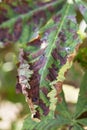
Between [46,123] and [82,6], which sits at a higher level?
[82,6]

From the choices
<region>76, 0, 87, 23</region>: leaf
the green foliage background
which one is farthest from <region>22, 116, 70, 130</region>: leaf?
<region>76, 0, 87, 23</region>: leaf

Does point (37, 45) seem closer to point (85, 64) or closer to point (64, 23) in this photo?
point (64, 23)

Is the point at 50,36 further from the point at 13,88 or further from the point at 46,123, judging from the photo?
the point at 13,88

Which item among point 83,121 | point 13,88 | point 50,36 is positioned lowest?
point 83,121

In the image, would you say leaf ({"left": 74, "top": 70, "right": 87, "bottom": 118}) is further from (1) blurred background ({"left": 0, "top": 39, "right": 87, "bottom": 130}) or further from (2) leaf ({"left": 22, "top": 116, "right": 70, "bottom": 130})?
(1) blurred background ({"left": 0, "top": 39, "right": 87, "bottom": 130})

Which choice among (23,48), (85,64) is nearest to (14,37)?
(23,48)

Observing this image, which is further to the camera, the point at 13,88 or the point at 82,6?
the point at 13,88

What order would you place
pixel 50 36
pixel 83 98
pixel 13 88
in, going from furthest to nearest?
1. pixel 13 88
2. pixel 83 98
3. pixel 50 36

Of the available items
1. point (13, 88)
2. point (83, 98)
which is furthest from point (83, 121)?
point (13, 88)

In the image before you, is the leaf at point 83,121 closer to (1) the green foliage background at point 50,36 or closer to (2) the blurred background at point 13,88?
(1) the green foliage background at point 50,36

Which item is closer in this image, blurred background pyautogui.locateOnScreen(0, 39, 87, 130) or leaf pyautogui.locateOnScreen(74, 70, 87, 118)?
leaf pyautogui.locateOnScreen(74, 70, 87, 118)

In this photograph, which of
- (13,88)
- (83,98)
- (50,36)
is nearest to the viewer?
(50,36)
